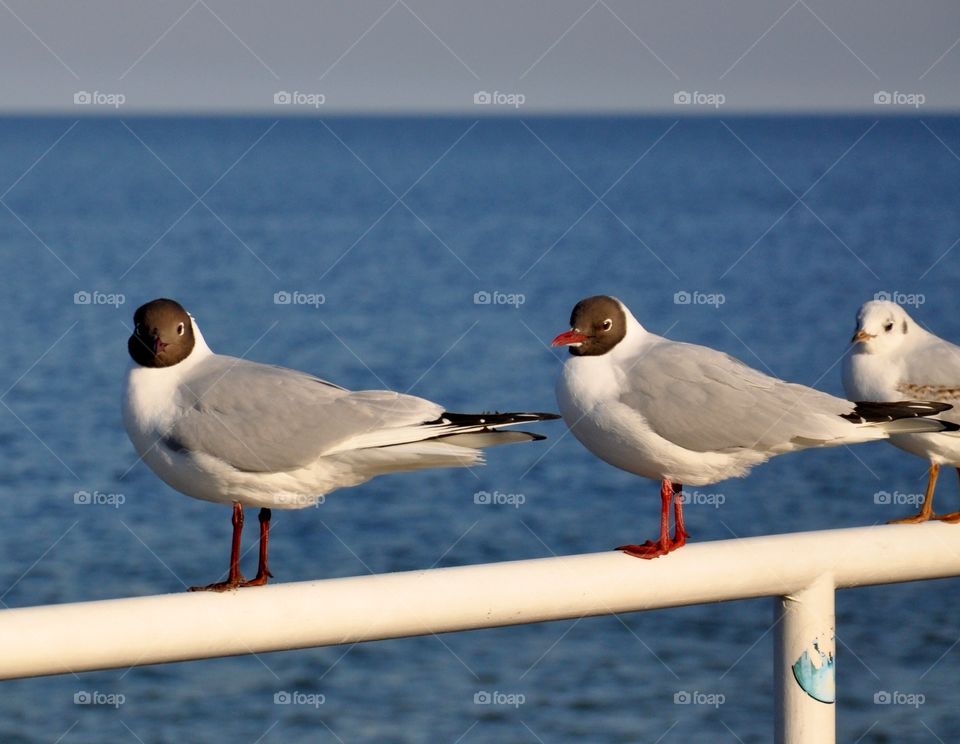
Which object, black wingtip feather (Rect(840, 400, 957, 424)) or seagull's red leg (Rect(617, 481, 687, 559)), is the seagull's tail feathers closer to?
seagull's red leg (Rect(617, 481, 687, 559))

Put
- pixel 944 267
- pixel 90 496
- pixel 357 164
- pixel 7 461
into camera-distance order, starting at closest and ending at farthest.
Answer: pixel 90 496 → pixel 7 461 → pixel 944 267 → pixel 357 164

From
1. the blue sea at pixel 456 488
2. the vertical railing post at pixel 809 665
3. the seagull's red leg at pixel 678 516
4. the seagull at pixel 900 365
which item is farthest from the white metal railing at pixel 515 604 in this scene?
the blue sea at pixel 456 488

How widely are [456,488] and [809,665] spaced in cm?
1145

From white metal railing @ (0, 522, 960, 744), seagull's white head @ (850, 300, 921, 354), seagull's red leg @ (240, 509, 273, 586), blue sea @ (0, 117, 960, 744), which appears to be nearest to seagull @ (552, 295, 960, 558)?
seagull's red leg @ (240, 509, 273, 586)

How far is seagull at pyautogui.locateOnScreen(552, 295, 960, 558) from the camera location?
12.1 ft

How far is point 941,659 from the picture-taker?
10.2 metres

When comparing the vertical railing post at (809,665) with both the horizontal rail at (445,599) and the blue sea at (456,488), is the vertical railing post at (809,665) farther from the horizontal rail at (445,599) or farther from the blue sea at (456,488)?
the blue sea at (456,488)

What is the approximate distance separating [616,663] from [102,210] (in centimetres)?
4465

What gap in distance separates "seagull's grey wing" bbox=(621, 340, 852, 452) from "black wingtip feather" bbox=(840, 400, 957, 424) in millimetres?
165

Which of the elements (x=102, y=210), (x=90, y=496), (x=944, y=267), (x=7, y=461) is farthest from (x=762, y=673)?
(x=102, y=210)

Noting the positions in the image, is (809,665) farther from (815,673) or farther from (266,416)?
(266,416)

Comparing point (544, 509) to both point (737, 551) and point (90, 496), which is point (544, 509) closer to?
point (90, 496)

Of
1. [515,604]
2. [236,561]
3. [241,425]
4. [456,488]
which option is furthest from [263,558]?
[456,488]

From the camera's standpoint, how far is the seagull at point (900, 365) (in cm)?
472
